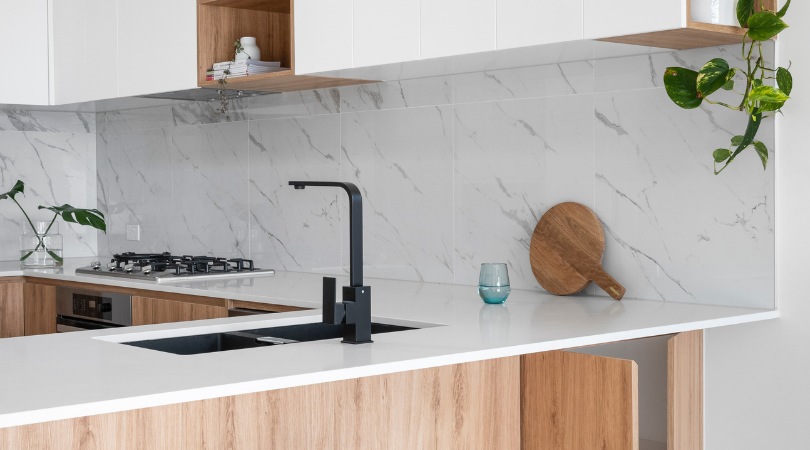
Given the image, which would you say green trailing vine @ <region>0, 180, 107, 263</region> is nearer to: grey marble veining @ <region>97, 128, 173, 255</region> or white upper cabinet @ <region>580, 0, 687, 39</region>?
grey marble veining @ <region>97, 128, 173, 255</region>

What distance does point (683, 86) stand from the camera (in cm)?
254

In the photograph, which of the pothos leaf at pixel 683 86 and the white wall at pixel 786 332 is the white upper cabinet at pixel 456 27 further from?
the white wall at pixel 786 332

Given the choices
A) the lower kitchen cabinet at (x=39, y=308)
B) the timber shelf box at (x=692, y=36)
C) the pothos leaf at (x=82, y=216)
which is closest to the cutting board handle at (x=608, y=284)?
the timber shelf box at (x=692, y=36)

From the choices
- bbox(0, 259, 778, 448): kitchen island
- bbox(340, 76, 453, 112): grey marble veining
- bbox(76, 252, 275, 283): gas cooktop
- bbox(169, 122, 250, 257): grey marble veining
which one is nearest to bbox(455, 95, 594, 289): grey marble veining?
bbox(340, 76, 453, 112): grey marble veining

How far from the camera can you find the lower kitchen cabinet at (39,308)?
4.14 metres

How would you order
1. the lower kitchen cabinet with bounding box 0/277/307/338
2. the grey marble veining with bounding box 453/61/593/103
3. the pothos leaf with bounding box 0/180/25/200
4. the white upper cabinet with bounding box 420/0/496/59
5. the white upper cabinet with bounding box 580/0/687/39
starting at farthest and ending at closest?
the pothos leaf with bounding box 0/180/25/200, the lower kitchen cabinet with bounding box 0/277/307/338, the grey marble veining with bounding box 453/61/593/103, the white upper cabinet with bounding box 420/0/496/59, the white upper cabinet with bounding box 580/0/687/39

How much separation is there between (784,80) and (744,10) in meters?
0.20

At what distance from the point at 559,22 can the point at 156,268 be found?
196 cm

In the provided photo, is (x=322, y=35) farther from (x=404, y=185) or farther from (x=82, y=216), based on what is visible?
(x=82, y=216)

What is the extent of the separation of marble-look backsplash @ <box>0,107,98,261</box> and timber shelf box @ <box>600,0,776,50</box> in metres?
3.20

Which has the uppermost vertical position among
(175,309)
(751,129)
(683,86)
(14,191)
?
(683,86)

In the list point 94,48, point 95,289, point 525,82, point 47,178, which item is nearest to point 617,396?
point 525,82

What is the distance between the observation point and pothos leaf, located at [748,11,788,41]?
2.37 m

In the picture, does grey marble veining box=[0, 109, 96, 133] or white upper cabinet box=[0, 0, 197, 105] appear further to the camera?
grey marble veining box=[0, 109, 96, 133]
